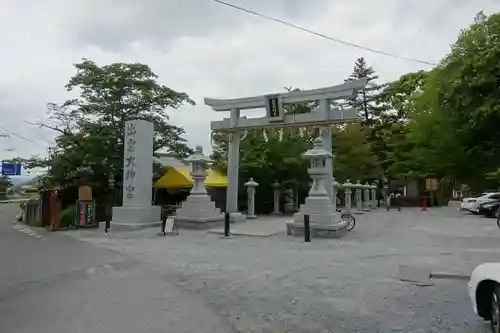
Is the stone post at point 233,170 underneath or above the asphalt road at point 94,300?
above

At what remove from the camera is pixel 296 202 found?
2847 cm

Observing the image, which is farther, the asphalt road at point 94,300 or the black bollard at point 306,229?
the black bollard at point 306,229

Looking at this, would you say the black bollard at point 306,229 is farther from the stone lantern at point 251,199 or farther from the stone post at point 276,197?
the stone post at point 276,197

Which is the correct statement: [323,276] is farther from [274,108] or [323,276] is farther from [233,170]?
[233,170]

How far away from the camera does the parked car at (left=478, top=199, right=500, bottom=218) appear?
22.8 metres

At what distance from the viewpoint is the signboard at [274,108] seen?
19.8 meters

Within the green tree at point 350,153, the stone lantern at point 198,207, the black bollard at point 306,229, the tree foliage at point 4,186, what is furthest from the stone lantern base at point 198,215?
the tree foliage at point 4,186

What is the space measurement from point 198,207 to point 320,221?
5550 millimetres

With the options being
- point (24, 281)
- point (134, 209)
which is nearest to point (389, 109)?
point (134, 209)

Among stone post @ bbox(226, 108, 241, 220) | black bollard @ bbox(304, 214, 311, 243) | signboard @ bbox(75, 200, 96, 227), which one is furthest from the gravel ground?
stone post @ bbox(226, 108, 241, 220)

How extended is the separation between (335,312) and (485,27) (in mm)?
22319

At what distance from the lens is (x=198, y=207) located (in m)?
18.2

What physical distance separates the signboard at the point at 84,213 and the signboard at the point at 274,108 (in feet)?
29.4

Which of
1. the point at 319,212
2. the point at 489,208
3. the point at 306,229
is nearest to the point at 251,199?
the point at 319,212
